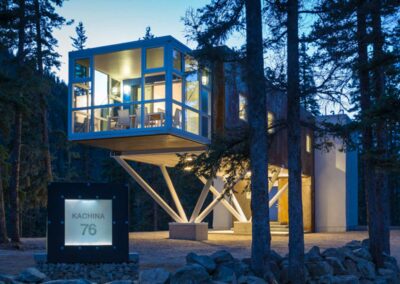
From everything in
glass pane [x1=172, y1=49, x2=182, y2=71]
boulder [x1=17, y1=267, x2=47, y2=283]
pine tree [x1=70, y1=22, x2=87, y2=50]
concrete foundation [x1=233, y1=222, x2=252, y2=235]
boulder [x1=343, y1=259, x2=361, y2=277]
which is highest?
pine tree [x1=70, y1=22, x2=87, y2=50]

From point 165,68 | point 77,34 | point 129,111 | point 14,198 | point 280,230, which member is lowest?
point 280,230

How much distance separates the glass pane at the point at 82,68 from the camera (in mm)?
17141

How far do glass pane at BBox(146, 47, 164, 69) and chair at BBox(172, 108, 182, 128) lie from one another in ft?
5.55

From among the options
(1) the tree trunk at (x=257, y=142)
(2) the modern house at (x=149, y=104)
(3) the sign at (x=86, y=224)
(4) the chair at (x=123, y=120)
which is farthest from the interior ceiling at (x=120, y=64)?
(3) the sign at (x=86, y=224)

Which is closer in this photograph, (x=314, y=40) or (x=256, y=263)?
(x=256, y=263)

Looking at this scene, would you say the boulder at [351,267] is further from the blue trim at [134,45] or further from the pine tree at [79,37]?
the pine tree at [79,37]

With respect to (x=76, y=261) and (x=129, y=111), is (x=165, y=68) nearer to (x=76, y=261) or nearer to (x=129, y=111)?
(x=129, y=111)

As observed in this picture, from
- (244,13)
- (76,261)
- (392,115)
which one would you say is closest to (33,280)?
(76,261)

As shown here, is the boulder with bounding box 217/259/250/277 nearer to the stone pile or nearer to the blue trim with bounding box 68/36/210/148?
the stone pile

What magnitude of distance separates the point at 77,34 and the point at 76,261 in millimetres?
46566

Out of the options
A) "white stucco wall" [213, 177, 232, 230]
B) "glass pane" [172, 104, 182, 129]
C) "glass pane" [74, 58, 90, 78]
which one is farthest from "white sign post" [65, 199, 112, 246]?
"white stucco wall" [213, 177, 232, 230]

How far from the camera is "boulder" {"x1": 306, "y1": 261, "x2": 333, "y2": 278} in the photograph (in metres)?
9.98

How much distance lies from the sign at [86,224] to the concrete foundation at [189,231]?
10517mm

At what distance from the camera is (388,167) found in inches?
425
